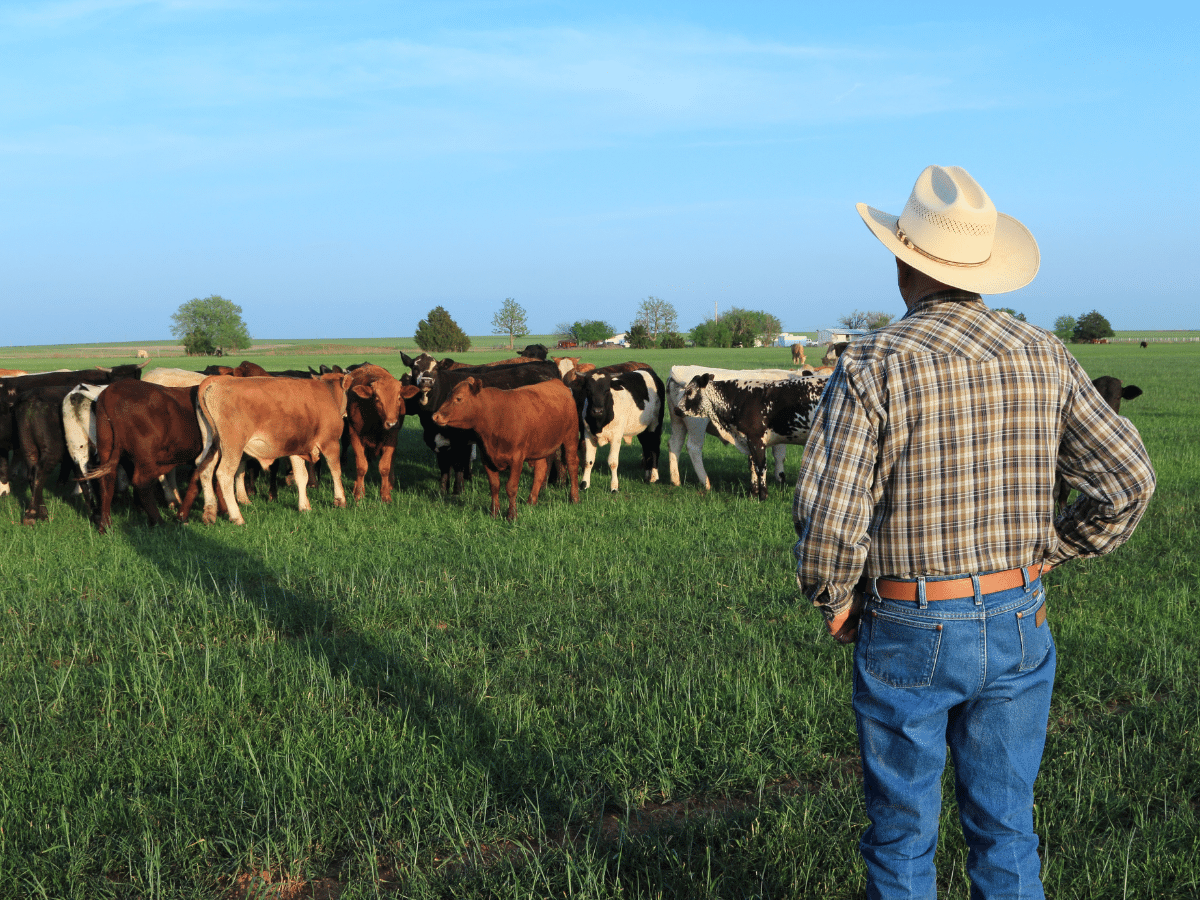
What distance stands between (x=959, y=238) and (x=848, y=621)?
1.16 meters

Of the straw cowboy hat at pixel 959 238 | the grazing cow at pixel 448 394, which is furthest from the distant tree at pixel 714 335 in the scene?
the straw cowboy hat at pixel 959 238

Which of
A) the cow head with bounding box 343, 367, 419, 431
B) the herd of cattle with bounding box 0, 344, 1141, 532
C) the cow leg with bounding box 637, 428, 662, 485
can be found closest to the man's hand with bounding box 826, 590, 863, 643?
the herd of cattle with bounding box 0, 344, 1141, 532

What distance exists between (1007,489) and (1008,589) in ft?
0.91

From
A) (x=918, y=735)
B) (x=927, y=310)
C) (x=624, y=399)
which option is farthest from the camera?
(x=624, y=399)

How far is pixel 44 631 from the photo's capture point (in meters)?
6.43

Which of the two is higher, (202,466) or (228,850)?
(202,466)

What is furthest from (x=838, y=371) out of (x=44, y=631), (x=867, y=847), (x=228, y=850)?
(x=44, y=631)

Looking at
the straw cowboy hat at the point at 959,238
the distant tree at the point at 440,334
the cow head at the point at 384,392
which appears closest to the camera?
the straw cowboy hat at the point at 959,238

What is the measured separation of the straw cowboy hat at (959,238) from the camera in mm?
2479

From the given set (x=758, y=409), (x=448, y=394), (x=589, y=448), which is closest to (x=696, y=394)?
(x=758, y=409)

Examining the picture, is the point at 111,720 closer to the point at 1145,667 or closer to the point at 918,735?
the point at 918,735

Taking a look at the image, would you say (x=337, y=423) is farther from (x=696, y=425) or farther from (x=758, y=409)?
(x=758, y=409)

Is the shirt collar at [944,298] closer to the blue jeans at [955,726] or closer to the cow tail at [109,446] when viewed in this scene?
the blue jeans at [955,726]

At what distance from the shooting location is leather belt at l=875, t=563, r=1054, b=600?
7.79ft
